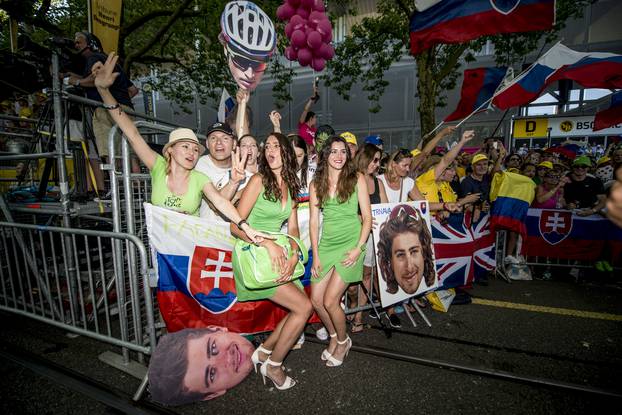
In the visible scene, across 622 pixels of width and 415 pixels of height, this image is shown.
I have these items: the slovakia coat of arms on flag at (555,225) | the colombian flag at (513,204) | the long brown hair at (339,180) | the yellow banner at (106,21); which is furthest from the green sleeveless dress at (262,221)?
the yellow banner at (106,21)

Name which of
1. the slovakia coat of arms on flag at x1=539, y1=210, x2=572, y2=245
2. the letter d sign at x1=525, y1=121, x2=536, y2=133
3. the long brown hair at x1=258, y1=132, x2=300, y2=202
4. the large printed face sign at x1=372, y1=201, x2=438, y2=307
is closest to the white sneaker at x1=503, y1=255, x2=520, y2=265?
the slovakia coat of arms on flag at x1=539, y1=210, x2=572, y2=245

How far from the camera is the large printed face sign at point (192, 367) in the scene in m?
2.42

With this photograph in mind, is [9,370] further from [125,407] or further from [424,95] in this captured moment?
[424,95]

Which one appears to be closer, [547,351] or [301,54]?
[547,351]

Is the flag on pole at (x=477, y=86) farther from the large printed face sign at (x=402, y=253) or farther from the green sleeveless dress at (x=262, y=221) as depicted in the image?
the green sleeveless dress at (x=262, y=221)

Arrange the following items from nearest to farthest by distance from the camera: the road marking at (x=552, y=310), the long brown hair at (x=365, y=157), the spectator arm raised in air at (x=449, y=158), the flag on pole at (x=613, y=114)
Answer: the long brown hair at (x=365, y=157) < the road marking at (x=552, y=310) < the spectator arm raised in air at (x=449, y=158) < the flag on pole at (x=613, y=114)

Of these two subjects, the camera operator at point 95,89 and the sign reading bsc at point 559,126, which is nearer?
the camera operator at point 95,89

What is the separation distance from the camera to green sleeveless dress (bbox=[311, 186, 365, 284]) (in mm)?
3062

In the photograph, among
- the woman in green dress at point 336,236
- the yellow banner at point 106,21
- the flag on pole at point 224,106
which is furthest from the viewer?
the yellow banner at point 106,21

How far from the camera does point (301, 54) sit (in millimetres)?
6367

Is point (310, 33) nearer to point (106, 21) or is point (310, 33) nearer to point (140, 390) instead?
point (106, 21)

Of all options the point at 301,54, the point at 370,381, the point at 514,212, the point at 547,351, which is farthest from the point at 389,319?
the point at 301,54

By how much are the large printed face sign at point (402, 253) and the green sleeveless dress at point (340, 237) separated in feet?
1.65

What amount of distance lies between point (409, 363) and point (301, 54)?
19.4ft
